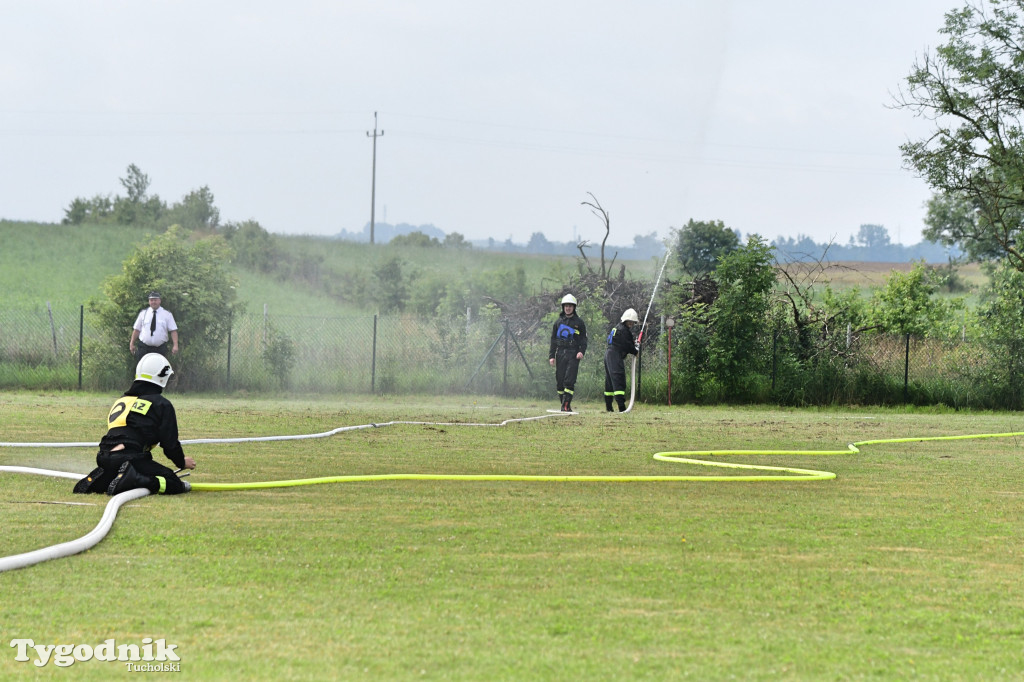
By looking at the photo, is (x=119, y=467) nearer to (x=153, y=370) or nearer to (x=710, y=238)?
(x=153, y=370)

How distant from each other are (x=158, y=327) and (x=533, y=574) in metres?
12.8

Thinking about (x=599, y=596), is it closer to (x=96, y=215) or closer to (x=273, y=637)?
(x=273, y=637)

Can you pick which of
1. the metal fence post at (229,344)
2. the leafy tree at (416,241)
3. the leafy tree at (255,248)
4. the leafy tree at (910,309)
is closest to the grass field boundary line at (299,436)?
the metal fence post at (229,344)

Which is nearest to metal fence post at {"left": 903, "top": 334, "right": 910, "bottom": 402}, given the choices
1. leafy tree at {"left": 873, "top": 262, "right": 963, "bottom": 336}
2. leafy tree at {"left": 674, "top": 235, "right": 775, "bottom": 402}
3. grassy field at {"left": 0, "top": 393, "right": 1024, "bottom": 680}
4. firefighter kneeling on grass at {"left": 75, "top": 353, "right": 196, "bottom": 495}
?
leafy tree at {"left": 873, "top": 262, "right": 963, "bottom": 336}

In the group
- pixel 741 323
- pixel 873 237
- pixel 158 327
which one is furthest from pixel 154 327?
pixel 873 237

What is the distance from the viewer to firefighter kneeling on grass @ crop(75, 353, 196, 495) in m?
8.24

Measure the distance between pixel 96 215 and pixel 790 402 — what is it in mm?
63404

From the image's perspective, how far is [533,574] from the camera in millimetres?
5762

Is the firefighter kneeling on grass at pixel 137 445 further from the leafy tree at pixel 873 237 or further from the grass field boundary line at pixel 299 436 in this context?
the leafy tree at pixel 873 237

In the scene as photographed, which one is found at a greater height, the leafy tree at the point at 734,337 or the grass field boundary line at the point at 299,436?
the leafy tree at the point at 734,337

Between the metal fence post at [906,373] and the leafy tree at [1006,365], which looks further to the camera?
the metal fence post at [906,373]

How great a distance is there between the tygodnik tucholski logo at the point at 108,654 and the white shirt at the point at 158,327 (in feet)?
43.4

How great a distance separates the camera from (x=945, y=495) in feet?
30.3

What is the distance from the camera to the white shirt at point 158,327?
56.0 feet
